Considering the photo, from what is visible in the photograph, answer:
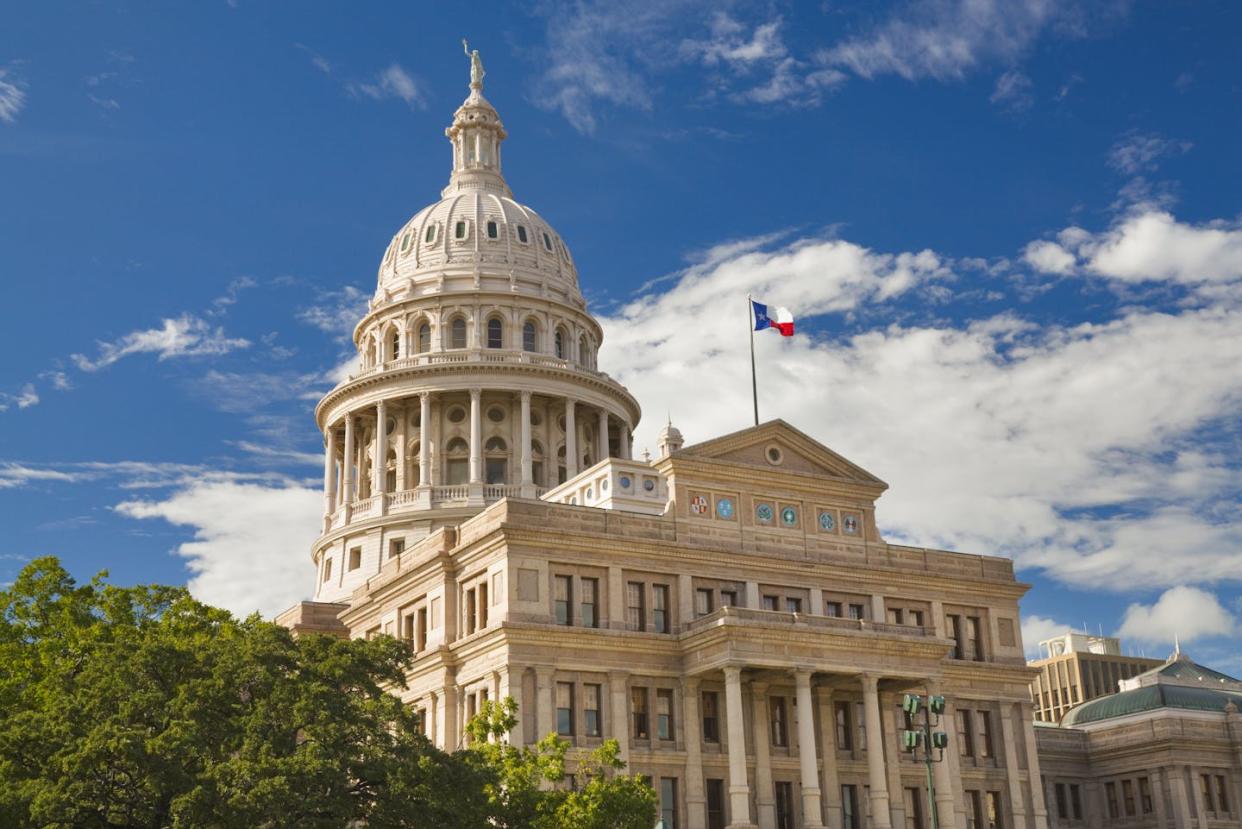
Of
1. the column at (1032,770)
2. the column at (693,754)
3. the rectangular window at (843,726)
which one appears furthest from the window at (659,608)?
the column at (1032,770)

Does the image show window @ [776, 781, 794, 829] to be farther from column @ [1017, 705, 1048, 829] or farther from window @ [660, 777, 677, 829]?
column @ [1017, 705, 1048, 829]

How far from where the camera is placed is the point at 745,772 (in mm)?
64938

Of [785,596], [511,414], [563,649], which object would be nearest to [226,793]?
[563,649]

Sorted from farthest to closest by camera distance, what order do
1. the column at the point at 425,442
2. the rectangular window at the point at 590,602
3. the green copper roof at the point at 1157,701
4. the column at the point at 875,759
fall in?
1. the column at the point at 425,442
2. the green copper roof at the point at 1157,701
3. the rectangular window at the point at 590,602
4. the column at the point at 875,759

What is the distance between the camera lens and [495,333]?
109 metres

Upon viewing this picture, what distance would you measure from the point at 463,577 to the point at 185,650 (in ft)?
64.6

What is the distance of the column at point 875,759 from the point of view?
66.7m

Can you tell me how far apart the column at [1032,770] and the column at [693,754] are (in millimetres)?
18615

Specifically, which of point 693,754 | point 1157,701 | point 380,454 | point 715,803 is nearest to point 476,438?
point 380,454

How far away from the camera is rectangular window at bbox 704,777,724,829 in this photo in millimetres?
66312

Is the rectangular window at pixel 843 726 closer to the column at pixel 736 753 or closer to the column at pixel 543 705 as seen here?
the column at pixel 736 753

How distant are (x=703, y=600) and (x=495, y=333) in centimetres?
4299

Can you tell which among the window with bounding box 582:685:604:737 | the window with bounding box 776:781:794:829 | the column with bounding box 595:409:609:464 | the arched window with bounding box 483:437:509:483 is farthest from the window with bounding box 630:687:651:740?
the column with bounding box 595:409:609:464

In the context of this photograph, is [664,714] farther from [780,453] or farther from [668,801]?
[780,453]
